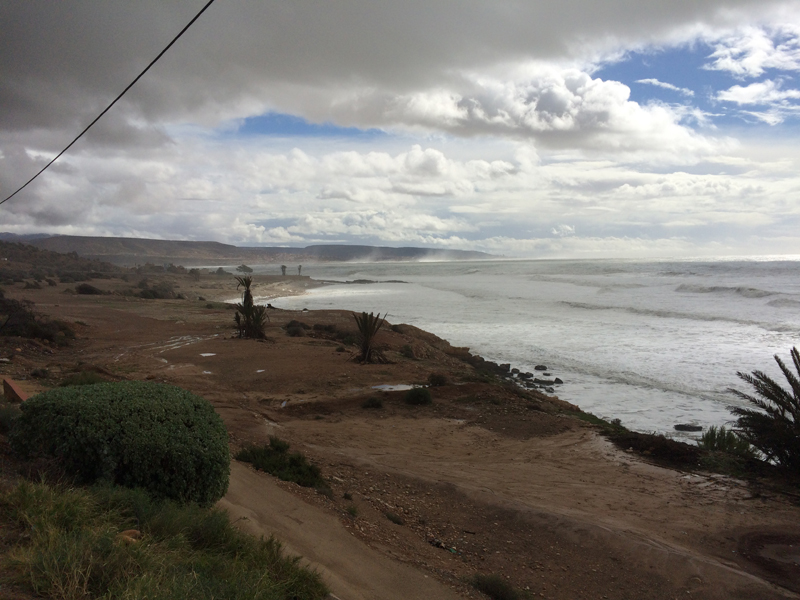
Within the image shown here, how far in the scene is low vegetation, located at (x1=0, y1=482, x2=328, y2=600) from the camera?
295cm

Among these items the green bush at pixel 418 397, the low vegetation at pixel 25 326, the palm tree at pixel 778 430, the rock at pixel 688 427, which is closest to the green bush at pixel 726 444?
the palm tree at pixel 778 430

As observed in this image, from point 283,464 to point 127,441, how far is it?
3053 mm

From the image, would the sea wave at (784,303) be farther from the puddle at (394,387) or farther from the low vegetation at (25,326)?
the low vegetation at (25,326)

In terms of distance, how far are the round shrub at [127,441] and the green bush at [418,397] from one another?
7.80 meters

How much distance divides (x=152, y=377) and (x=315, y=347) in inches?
278

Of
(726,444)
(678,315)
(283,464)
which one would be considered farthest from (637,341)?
(283,464)

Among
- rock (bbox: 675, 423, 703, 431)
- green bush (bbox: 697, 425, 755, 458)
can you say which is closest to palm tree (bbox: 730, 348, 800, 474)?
green bush (bbox: 697, 425, 755, 458)

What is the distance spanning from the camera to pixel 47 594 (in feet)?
9.34

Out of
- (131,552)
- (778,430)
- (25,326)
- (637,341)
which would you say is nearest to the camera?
(131,552)

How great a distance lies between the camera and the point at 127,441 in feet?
14.8

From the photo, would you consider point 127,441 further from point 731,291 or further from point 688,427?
point 731,291

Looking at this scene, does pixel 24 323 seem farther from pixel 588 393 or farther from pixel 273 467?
pixel 588 393

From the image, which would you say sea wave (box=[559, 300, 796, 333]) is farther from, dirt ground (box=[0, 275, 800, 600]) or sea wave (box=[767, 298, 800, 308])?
dirt ground (box=[0, 275, 800, 600])

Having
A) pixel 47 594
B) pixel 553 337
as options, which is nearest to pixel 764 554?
pixel 47 594
